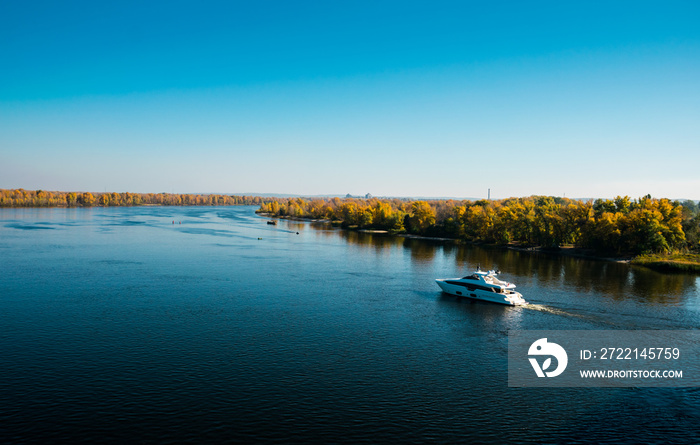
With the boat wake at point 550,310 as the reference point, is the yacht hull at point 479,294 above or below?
above

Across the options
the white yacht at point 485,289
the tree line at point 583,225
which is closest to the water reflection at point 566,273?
the tree line at point 583,225

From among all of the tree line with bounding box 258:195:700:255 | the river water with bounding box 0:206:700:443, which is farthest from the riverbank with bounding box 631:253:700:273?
the river water with bounding box 0:206:700:443

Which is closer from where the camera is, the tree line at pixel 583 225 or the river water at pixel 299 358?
the river water at pixel 299 358

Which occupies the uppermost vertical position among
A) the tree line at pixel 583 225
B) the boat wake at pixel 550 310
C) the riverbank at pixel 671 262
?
the tree line at pixel 583 225

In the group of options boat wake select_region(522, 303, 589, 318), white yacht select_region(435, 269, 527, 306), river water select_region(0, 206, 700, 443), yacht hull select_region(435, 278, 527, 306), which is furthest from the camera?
white yacht select_region(435, 269, 527, 306)

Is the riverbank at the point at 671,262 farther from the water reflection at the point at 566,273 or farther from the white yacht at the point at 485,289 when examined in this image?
the white yacht at the point at 485,289

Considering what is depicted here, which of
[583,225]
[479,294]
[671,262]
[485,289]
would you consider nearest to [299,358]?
[479,294]

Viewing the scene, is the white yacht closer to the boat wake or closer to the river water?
the boat wake
